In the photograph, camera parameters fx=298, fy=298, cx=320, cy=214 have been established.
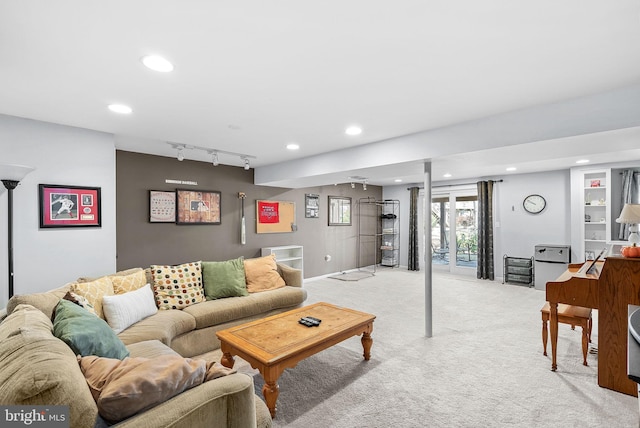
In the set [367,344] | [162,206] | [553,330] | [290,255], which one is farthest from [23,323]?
[290,255]

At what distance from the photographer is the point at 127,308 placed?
264 cm

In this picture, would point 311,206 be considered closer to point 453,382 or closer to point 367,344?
point 367,344

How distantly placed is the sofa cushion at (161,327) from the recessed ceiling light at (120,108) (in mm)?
1942

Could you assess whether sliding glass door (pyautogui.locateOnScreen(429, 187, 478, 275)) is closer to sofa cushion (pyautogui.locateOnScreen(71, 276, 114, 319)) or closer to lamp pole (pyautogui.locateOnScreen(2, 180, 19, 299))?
sofa cushion (pyautogui.locateOnScreen(71, 276, 114, 319))

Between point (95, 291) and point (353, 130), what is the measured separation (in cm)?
292

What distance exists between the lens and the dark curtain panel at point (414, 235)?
7.94m

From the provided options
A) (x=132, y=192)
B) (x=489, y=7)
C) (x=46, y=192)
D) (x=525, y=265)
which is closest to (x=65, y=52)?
(x=46, y=192)

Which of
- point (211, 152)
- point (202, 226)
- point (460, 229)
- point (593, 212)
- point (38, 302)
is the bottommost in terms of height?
point (38, 302)

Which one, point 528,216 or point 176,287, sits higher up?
point 528,216

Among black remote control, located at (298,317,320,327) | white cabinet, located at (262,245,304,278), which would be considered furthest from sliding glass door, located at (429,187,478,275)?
black remote control, located at (298,317,320,327)

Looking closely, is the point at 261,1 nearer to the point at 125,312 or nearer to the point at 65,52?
the point at 65,52

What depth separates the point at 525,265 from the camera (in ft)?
19.9

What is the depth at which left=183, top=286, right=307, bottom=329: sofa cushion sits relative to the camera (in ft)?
10.2

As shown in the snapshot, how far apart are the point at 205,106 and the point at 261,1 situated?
1.48 metres
